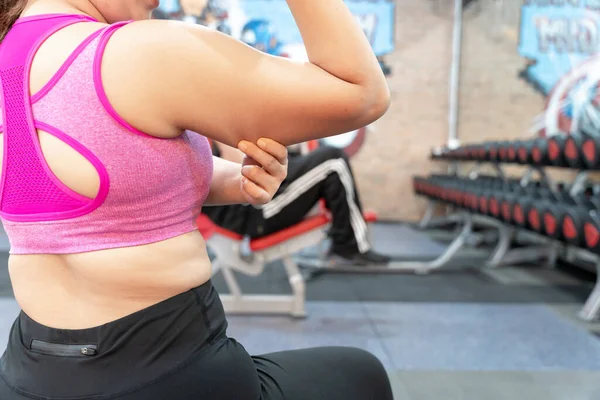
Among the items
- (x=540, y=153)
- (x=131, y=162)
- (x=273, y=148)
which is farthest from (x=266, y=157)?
(x=540, y=153)

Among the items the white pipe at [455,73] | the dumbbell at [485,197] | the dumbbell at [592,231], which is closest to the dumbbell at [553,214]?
the dumbbell at [592,231]

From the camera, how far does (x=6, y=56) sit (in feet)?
1.52

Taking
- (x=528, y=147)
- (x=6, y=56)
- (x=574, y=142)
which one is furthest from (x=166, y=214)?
(x=528, y=147)

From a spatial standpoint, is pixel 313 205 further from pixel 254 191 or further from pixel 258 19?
pixel 258 19

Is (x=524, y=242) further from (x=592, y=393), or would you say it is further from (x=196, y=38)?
(x=196, y=38)

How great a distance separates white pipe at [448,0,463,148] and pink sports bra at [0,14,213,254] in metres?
4.66

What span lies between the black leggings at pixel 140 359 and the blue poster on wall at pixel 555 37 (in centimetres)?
519

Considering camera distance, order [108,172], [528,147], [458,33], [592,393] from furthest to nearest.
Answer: [458,33]
[528,147]
[592,393]
[108,172]

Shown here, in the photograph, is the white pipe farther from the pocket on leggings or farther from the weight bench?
the pocket on leggings

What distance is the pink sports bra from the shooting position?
43 centimetres

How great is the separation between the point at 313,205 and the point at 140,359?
1792mm

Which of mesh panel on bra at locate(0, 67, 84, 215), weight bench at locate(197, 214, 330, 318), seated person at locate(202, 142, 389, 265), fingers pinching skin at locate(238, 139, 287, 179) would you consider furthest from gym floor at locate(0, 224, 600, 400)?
mesh panel on bra at locate(0, 67, 84, 215)

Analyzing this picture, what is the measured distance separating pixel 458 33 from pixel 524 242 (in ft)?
7.33

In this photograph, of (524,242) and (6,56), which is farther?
(524,242)
